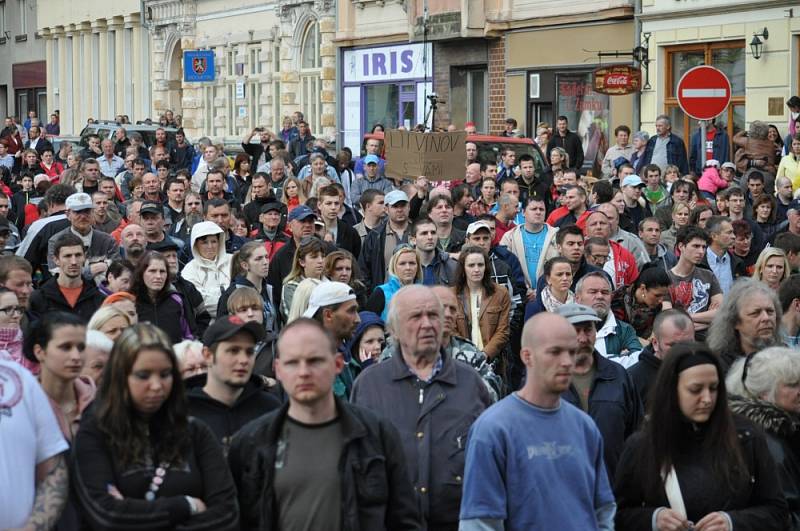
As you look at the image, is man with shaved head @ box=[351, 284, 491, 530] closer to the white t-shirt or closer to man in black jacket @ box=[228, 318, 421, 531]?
man in black jacket @ box=[228, 318, 421, 531]

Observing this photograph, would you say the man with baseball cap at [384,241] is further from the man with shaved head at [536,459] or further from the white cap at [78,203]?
the man with shaved head at [536,459]

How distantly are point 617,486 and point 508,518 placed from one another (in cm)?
70

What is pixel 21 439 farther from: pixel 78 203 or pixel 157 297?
pixel 78 203

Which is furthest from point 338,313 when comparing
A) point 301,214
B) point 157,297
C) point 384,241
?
point 384,241

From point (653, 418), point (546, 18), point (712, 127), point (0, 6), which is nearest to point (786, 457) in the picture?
point (653, 418)

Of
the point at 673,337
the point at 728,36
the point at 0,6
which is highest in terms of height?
the point at 0,6

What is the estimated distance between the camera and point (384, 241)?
13891mm

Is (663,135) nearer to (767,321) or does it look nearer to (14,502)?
(767,321)

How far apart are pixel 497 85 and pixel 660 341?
25881 mm

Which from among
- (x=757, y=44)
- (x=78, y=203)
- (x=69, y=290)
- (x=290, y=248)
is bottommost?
(x=69, y=290)

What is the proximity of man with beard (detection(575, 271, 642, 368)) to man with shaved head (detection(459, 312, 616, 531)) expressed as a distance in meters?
3.55

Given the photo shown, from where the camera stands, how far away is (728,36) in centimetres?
2702

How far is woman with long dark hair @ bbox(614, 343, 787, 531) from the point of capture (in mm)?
6543

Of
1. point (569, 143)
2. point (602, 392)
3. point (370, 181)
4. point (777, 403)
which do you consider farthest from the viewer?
point (569, 143)
